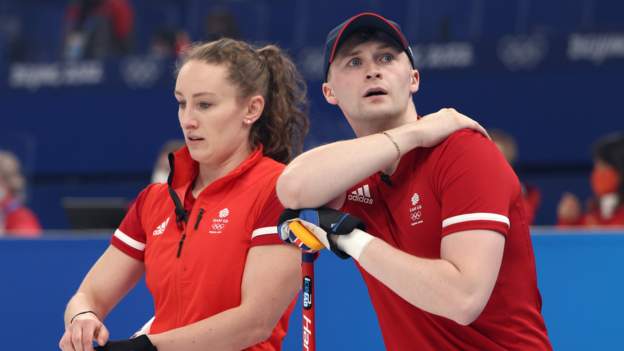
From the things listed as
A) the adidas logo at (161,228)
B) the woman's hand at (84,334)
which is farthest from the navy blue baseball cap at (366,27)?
the woman's hand at (84,334)

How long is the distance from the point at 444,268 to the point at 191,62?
104 cm

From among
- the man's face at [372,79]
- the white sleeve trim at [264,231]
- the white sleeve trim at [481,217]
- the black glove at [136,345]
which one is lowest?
the black glove at [136,345]

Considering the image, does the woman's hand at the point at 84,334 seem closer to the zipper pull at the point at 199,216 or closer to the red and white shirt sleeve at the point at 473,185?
the zipper pull at the point at 199,216

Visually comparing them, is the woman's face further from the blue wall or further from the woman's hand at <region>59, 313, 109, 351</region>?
the blue wall

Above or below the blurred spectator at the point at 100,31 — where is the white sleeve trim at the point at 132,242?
below

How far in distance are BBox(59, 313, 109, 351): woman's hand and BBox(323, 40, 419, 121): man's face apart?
0.90 metres

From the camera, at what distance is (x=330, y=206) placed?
2416mm

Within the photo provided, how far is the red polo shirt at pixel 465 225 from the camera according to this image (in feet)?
7.20

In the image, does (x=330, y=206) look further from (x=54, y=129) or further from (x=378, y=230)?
(x=54, y=129)

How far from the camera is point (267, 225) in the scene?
262 cm

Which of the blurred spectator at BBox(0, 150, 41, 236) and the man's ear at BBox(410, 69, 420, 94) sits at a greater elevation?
the blurred spectator at BBox(0, 150, 41, 236)

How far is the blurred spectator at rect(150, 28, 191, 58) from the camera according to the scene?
30.5ft

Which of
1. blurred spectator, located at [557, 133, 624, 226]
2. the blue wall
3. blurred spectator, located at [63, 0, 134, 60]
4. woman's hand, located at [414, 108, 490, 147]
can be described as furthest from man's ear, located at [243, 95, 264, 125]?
blurred spectator, located at [63, 0, 134, 60]

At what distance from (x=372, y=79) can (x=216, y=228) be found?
0.62 m
